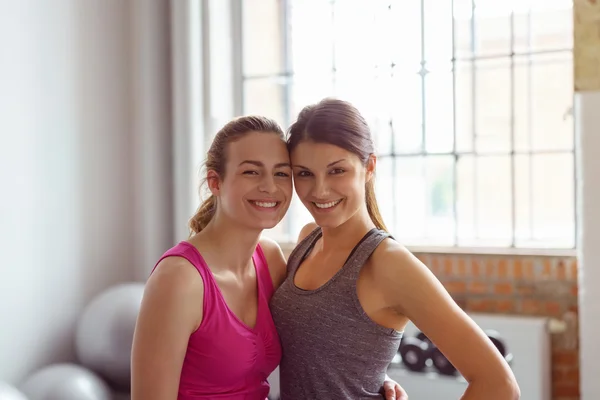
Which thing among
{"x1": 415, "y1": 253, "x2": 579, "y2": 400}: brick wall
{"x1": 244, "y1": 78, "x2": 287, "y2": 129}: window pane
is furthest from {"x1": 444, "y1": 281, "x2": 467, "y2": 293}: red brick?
{"x1": 244, "y1": 78, "x2": 287, "y2": 129}: window pane

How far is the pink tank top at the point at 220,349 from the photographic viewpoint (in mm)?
1522

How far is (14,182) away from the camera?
2475mm

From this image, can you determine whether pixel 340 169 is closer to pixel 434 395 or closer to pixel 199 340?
pixel 199 340

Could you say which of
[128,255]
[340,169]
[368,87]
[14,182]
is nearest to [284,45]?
[368,87]

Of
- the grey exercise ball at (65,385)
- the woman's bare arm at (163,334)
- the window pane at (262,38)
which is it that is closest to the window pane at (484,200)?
the window pane at (262,38)

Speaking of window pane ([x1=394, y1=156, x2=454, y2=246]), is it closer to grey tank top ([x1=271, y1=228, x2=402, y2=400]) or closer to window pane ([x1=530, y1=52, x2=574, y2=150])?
window pane ([x1=530, y1=52, x2=574, y2=150])

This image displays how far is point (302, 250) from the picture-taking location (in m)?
1.79

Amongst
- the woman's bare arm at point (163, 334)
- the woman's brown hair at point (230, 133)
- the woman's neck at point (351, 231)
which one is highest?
the woman's brown hair at point (230, 133)

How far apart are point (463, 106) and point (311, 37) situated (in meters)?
0.88

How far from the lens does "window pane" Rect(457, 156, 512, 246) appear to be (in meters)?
2.96

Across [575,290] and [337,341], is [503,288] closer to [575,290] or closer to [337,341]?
[575,290]

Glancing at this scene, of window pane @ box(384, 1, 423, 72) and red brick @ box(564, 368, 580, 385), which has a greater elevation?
window pane @ box(384, 1, 423, 72)

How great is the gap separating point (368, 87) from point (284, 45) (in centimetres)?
54

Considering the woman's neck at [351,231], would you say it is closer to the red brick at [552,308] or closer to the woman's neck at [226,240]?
the woman's neck at [226,240]
